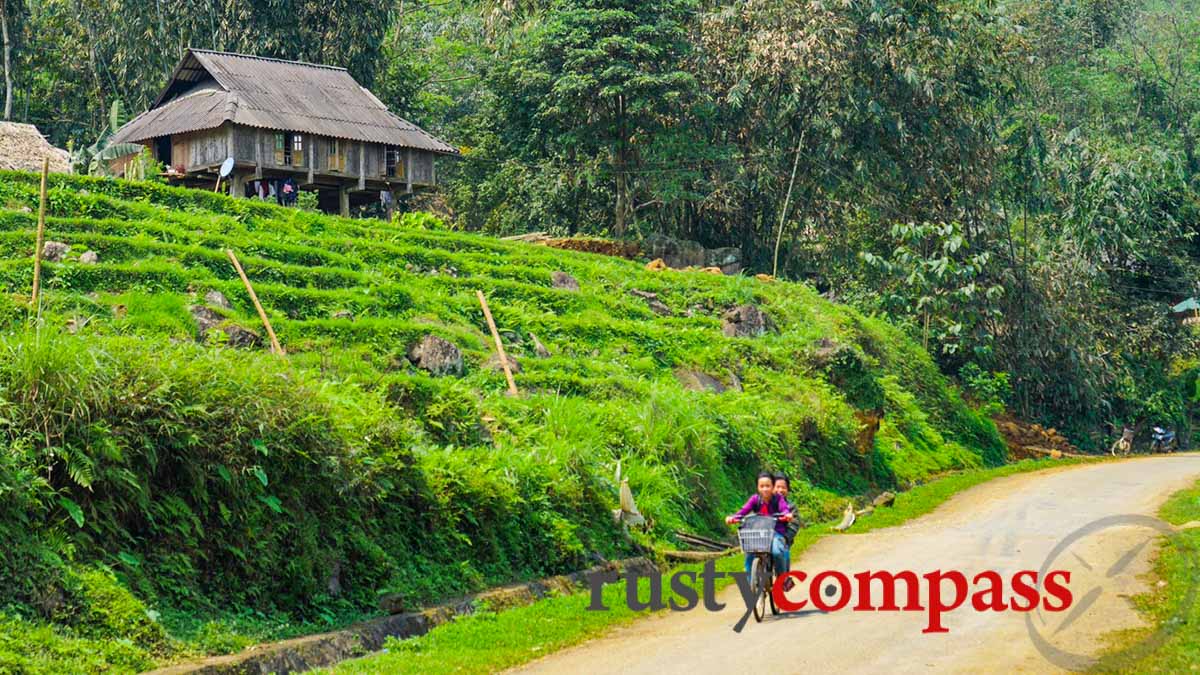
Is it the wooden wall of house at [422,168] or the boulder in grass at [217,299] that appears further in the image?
the wooden wall of house at [422,168]

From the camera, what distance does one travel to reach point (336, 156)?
43406 millimetres

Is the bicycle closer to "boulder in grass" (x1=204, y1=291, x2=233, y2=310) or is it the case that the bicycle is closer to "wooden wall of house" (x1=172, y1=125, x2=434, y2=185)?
"boulder in grass" (x1=204, y1=291, x2=233, y2=310)

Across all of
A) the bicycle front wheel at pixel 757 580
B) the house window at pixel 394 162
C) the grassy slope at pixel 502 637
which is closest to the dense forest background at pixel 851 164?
the house window at pixel 394 162

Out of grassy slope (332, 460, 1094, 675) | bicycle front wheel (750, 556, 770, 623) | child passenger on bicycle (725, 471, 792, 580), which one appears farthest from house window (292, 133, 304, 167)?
bicycle front wheel (750, 556, 770, 623)

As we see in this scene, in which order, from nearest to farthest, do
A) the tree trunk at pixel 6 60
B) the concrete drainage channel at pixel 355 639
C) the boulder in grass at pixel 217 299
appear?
the concrete drainage channel at pixel 355 639, the boulder in grass at pixel 217 299, the tree trunk at pixel 6 60

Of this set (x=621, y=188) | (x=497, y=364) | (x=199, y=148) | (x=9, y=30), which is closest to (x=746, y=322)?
(x=497, y=364)

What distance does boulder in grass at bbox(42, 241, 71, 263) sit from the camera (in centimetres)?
2345

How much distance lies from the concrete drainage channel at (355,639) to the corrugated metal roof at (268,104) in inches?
1148

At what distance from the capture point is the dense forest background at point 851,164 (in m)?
41.3

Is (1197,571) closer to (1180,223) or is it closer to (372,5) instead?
(1180,223)

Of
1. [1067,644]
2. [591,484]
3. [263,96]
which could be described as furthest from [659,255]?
[1067,644]

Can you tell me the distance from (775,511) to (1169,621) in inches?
142

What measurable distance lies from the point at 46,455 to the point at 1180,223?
45.8 meters

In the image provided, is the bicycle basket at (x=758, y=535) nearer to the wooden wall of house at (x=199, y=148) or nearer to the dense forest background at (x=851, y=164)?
the dense forest background at (x=851, y=164)
